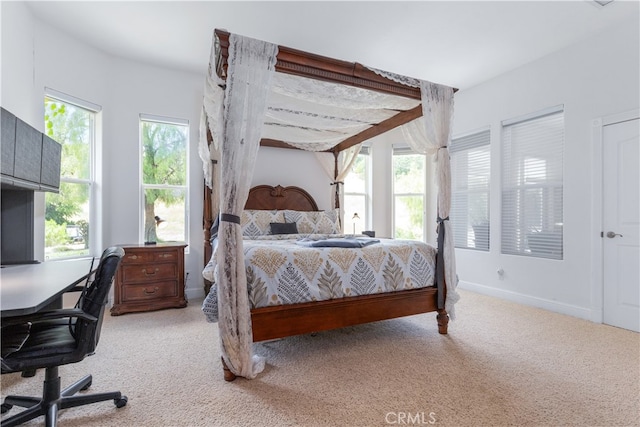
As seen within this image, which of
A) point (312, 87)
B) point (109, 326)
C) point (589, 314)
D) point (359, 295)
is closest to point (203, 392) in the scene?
point (359, 295)

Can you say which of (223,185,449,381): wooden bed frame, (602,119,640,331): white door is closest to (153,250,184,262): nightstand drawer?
(223,185,449,381): wooden bed frame

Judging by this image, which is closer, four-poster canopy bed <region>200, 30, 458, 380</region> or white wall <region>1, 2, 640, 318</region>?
four-poster canopy bed <region>200, 30, 458, 380</region>

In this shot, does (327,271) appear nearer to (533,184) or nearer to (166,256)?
(166,256)

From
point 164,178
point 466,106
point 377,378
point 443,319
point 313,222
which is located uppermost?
point 466,106

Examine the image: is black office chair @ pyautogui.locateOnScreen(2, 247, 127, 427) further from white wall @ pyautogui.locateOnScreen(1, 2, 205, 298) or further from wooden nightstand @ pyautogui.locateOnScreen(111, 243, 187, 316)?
white wall @ pyautogui.locateOnScreen(1, 2, 205, 298)

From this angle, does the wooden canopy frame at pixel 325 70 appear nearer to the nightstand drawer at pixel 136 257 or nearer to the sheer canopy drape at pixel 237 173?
the sheer canopy drape at pixel 237 173

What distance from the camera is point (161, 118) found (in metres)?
4.03

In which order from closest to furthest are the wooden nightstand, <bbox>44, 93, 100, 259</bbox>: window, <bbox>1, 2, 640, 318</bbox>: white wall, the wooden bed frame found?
1. the wooden bed frame
2. <bbox>1, 2, 640, 318</bbox>: white wall
3. <bbox>44, 93, 100, 259</bbox>: window
4. the wooden nightstand

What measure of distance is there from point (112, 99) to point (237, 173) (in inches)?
112

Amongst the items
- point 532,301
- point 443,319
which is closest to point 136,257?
point 443,319

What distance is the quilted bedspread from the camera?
2221 mm

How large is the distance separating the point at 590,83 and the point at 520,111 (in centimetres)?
74

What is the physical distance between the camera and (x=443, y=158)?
296 cm

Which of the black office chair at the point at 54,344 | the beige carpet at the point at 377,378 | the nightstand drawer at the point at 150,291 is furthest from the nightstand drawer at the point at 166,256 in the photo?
the black office chair at the point at 54,344
